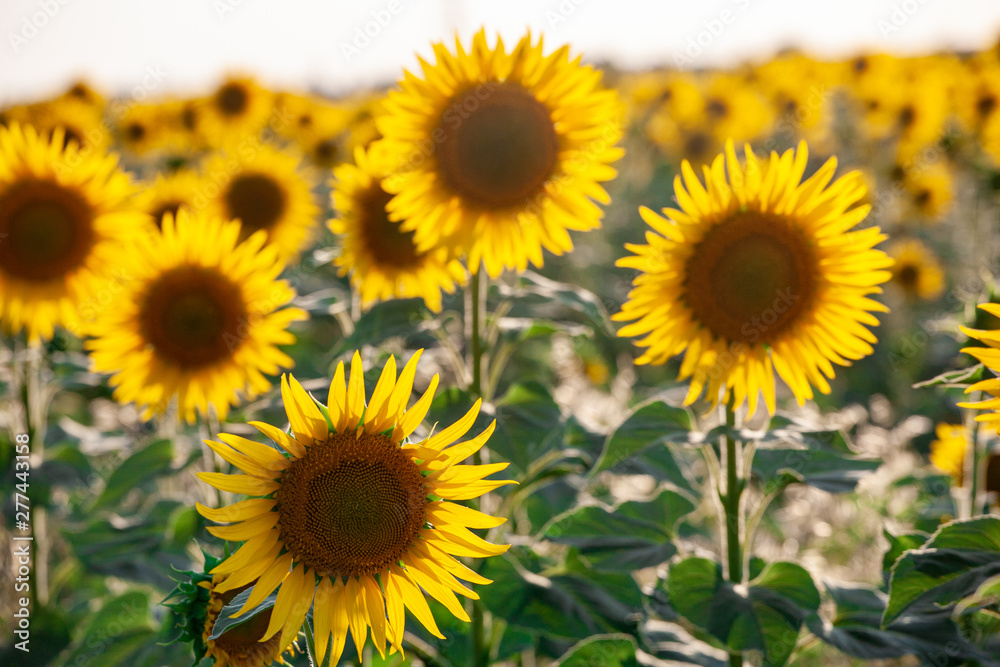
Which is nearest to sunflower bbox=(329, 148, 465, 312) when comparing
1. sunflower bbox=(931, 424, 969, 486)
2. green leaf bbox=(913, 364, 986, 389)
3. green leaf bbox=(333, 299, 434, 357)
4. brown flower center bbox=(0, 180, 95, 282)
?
green leaf bbox=(333, 299, 434, 357)

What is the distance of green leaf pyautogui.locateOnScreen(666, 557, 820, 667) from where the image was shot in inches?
73.7

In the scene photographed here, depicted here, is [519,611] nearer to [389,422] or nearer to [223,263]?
[389,422]

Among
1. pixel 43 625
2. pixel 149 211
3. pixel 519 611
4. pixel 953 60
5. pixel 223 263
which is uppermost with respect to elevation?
pixel 953 60

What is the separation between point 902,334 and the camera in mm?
7391

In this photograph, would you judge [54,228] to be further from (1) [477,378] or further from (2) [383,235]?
(1) [477,378]

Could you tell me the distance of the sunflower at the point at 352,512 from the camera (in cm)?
152

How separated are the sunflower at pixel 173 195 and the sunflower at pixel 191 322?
1.21 metres

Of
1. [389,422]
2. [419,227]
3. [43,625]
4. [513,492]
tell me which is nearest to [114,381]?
[43,625]

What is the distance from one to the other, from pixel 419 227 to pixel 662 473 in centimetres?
108

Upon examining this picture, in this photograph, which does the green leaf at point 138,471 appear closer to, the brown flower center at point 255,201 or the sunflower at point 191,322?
the sunflower at point 191,322

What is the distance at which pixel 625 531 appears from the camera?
2234mm

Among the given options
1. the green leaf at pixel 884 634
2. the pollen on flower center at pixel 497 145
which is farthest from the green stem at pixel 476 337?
the green leaf at pixel 884 634

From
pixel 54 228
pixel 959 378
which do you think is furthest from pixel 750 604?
pixel 54 228

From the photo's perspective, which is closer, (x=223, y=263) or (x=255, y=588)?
(x=255, y=588)
